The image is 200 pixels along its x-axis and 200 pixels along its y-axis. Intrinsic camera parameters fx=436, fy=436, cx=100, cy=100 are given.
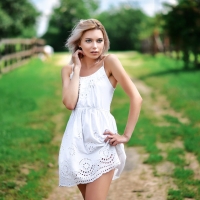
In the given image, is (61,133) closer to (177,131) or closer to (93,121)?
(177,131)

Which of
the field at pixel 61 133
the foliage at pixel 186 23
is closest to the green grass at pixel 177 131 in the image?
the field at pixel 61 133

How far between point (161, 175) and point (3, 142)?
8.79 feet

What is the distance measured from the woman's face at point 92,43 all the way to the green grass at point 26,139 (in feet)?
7.26

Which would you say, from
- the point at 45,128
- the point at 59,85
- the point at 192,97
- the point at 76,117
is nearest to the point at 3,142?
the point at 45,128

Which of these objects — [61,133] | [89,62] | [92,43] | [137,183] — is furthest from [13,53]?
[92,43]

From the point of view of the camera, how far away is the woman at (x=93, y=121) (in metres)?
3.03

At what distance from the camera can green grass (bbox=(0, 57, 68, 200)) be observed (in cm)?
513

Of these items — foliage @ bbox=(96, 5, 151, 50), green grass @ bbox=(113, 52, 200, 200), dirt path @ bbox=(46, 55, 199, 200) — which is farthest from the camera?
foliage @ bbox=(96, 5, 151, 50)

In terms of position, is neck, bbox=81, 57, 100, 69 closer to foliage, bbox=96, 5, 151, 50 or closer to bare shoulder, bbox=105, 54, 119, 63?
bare shoulder, bbox=105, 54, 119, 63

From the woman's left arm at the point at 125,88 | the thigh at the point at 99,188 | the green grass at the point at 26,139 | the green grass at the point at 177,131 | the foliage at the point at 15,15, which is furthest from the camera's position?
the foliage at the point at 15,15

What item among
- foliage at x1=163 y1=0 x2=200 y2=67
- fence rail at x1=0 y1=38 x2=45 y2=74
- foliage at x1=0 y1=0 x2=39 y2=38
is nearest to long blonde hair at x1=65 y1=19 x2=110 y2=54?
foliage at x1=163 y1=0 x2=200 y2=67

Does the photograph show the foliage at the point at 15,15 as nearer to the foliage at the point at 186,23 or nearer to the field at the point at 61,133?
the foliage at the point at 186,23

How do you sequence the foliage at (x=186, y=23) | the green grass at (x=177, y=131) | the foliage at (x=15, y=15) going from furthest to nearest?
the foliage at (x=15, y=15) < the foliage at (x=186, y=23) < the green grass at (x=177, y=131)

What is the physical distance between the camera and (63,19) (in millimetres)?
63625
